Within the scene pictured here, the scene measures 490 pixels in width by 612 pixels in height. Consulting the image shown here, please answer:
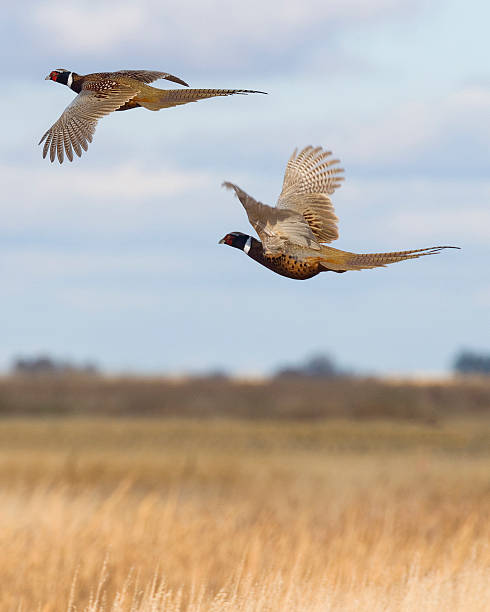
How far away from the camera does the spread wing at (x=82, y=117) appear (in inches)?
152

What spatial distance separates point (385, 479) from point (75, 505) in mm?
8377

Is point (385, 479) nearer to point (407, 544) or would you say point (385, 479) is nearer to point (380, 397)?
point (407, 544)

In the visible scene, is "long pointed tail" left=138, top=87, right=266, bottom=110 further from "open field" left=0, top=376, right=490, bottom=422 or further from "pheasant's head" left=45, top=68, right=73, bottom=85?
"open field" left=0, top=376, right=490, bottom=422

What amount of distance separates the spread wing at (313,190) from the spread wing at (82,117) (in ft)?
2.72

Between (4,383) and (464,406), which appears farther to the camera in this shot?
(4,383)

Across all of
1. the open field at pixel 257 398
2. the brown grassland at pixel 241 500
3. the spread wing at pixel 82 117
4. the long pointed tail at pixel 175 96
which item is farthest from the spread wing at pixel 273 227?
the open field at pixel 257 398

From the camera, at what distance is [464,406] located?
38938 mm

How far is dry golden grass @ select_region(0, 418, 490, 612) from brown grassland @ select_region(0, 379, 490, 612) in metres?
0.05

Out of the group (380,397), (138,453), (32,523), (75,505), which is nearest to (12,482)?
(138,453)

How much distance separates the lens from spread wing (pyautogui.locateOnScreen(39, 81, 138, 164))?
3.86 metres

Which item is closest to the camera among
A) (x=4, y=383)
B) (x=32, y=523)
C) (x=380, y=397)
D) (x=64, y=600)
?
(x=64, y=600)

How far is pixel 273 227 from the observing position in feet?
10.9

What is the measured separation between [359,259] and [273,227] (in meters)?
0.33

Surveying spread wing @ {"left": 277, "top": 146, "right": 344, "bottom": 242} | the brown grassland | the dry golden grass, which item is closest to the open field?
the brown grassland
